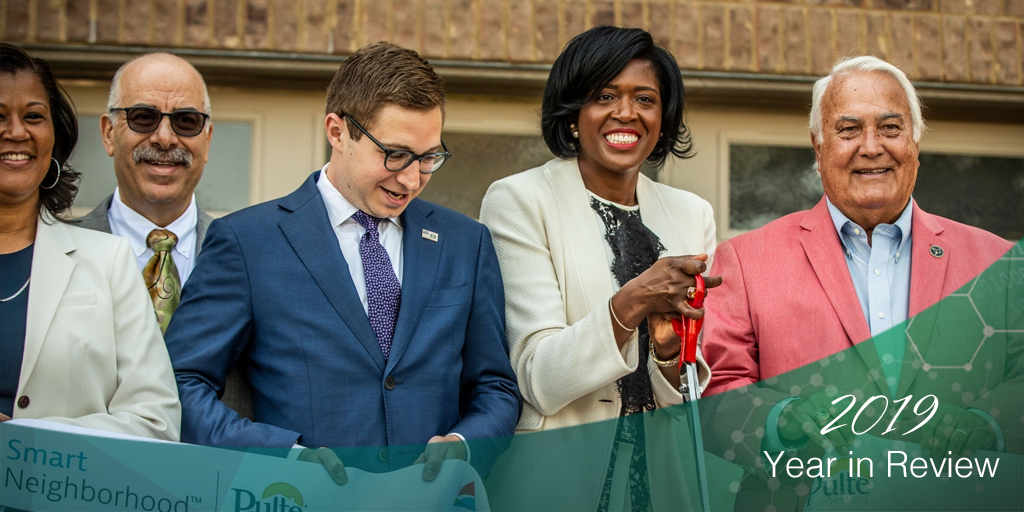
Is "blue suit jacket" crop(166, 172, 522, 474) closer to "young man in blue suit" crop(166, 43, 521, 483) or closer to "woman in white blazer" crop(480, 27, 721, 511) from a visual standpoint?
"young man in blue suit" crop(166, 43, 521, 483)

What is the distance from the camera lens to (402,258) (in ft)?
8.88

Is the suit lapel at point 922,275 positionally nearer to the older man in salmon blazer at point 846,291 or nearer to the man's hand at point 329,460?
the older man in salmon blazer at point 846,291

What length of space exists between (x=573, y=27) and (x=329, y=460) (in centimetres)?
287

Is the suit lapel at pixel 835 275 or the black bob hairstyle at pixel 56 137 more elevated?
the black bob hairstyle at pixel 56 137

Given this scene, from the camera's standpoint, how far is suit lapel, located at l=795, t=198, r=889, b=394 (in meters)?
2.54

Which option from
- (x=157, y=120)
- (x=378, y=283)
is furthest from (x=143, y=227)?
(x=378, y=283)

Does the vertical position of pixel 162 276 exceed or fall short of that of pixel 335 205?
it falls short

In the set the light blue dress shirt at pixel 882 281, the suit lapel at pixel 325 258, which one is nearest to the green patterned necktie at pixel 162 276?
the suit lapel at pixel 325 258

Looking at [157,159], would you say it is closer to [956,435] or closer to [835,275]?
[835,275]

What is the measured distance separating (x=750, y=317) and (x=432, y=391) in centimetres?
92

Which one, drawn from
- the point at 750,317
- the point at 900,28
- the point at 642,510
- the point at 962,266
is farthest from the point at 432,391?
the point at 900,28

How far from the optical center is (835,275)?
8.77 feet

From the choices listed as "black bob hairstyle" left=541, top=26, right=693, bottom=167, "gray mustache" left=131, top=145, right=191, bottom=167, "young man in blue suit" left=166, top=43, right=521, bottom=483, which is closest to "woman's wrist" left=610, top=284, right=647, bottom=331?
"young man in blue suit" left=166, top=43, right=521, bottom=483

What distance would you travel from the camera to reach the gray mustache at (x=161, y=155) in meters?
3.22
